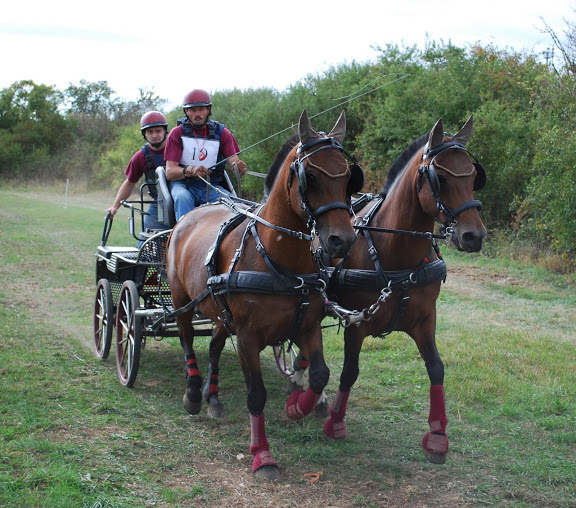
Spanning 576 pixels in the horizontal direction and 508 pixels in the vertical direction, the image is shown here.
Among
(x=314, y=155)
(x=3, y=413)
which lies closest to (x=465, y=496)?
(x=314, y=155)

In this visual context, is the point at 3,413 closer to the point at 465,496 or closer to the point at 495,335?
the point at 465,496

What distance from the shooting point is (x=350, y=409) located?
5.58 metres

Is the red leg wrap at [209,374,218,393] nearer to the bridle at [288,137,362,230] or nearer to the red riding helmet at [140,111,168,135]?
the bridle at [288,137,362,230]

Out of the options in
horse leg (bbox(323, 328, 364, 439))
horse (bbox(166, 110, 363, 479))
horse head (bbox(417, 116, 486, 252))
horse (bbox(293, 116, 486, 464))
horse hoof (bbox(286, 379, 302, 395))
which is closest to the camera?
horse (bbox(166, 110, 363, 479))

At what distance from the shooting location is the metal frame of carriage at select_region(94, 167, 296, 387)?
600 cm

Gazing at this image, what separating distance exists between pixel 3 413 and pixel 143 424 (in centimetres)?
105

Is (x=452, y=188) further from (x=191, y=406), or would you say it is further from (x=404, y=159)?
(x=191, y=406)

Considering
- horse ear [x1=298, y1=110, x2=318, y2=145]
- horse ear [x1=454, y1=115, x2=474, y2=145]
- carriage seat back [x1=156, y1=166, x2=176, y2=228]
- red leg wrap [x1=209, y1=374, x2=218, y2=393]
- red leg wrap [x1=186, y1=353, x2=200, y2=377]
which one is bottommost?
red leg wrap [x1=209, y1=374, x2=218, y2=393]

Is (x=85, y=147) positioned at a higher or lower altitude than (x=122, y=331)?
higher

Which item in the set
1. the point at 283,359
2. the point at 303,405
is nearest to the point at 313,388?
the point at 303,405

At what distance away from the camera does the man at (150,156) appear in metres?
7.18

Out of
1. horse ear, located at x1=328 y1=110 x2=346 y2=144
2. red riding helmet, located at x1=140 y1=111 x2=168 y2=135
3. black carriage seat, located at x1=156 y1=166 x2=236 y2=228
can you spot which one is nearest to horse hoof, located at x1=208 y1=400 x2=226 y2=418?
black carriage seat, located at x1=156 y1=166 x2=236 y2=228

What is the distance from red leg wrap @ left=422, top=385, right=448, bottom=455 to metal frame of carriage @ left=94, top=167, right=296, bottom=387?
1.68 m

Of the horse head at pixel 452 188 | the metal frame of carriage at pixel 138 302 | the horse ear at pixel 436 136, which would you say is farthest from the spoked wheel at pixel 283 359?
the horse ear at pixel 436 136
